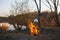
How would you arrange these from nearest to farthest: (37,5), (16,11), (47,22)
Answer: (16,11) → (37,5) → (47,22)

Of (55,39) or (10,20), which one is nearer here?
(55,39)

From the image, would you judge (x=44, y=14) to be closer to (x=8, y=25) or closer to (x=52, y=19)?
(x=52, y=19)

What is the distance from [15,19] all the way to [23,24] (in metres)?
1.52

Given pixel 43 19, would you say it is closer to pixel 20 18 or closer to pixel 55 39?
pixel 20 18

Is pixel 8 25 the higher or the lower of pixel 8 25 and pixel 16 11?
the lower

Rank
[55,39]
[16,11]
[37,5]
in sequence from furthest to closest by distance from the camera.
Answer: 1. [37,5]
2. [16,11]
3. [55,39]

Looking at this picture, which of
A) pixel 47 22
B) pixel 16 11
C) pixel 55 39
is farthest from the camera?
pixel 47 22

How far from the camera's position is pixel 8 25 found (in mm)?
29859

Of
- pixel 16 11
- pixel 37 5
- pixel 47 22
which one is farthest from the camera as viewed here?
pixel 47 22

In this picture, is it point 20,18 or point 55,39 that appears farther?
point 20,18

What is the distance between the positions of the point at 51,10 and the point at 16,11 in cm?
802

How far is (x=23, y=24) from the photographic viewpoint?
3027 cm

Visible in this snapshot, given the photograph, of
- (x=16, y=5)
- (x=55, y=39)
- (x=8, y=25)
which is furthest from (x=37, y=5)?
(x=55, y=39)

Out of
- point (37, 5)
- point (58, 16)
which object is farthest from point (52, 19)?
point (37, 5)
